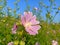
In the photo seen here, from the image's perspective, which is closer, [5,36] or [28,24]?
[28,24]

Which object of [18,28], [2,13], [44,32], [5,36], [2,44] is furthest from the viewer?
[2,13]

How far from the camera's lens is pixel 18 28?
899mm

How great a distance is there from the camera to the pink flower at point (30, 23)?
0.94 metres

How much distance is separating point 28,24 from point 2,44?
3005 mm

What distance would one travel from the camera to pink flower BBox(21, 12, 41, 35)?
3.10 ft

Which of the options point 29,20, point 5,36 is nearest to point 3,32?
point 5,36

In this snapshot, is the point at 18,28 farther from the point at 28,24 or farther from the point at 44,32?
the point at 44,32

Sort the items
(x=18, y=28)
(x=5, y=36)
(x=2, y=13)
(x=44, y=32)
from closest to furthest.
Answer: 1. (x=18, y=28)
2. (x=5, y=36)
3. (x=44, y=32)
4. (x=2, y=13)

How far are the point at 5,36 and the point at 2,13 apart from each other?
112 cm

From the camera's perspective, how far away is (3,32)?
186 inches

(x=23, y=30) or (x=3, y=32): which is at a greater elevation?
(x=23, y=30)

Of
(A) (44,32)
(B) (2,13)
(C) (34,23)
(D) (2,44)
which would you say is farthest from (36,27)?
(B) (2,13)

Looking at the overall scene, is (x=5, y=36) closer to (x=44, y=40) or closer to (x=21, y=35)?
(x=44, y=40)

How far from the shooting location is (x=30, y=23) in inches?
38.9
